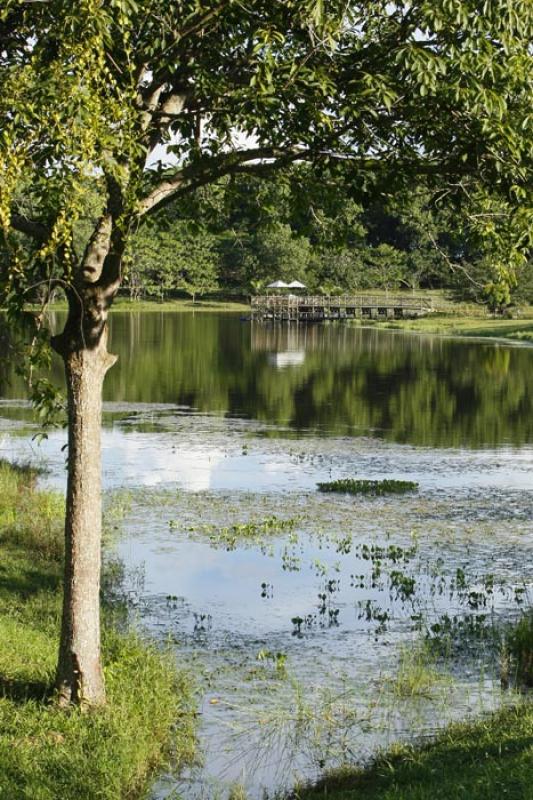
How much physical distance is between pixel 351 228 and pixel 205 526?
8086 millimetres

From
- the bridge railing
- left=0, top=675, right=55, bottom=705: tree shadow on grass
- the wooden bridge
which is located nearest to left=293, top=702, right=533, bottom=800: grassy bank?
left=0, top=675, right=55, bottom=705: tree shadow on grass

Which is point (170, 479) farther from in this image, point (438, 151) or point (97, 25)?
point (97, 25)

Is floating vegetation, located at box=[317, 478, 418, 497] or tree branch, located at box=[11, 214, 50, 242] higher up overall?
tree branch, located at box=[11, 214, 50, 242]

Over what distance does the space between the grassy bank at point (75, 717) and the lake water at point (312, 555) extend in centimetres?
36

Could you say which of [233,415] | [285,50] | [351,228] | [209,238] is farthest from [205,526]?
[209,238]

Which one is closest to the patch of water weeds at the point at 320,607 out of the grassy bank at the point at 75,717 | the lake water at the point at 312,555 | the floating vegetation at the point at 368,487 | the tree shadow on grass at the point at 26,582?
the lake water at the point at 312,555

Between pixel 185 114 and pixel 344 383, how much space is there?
117 feet

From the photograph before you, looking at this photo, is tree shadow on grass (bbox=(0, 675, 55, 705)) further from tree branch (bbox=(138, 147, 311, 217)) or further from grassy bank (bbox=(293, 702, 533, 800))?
tree branch (bbox=(138, 147, 311, 217))

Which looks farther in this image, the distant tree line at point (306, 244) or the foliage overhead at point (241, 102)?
the distant tree line at point (306, 244)

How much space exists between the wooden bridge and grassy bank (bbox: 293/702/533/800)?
93.1 m

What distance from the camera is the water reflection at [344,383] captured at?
110 feet

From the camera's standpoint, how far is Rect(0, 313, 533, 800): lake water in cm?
1076

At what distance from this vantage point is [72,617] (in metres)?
9.62

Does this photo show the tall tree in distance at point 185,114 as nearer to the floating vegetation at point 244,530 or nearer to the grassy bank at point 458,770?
the grassy bank at point 458,770
